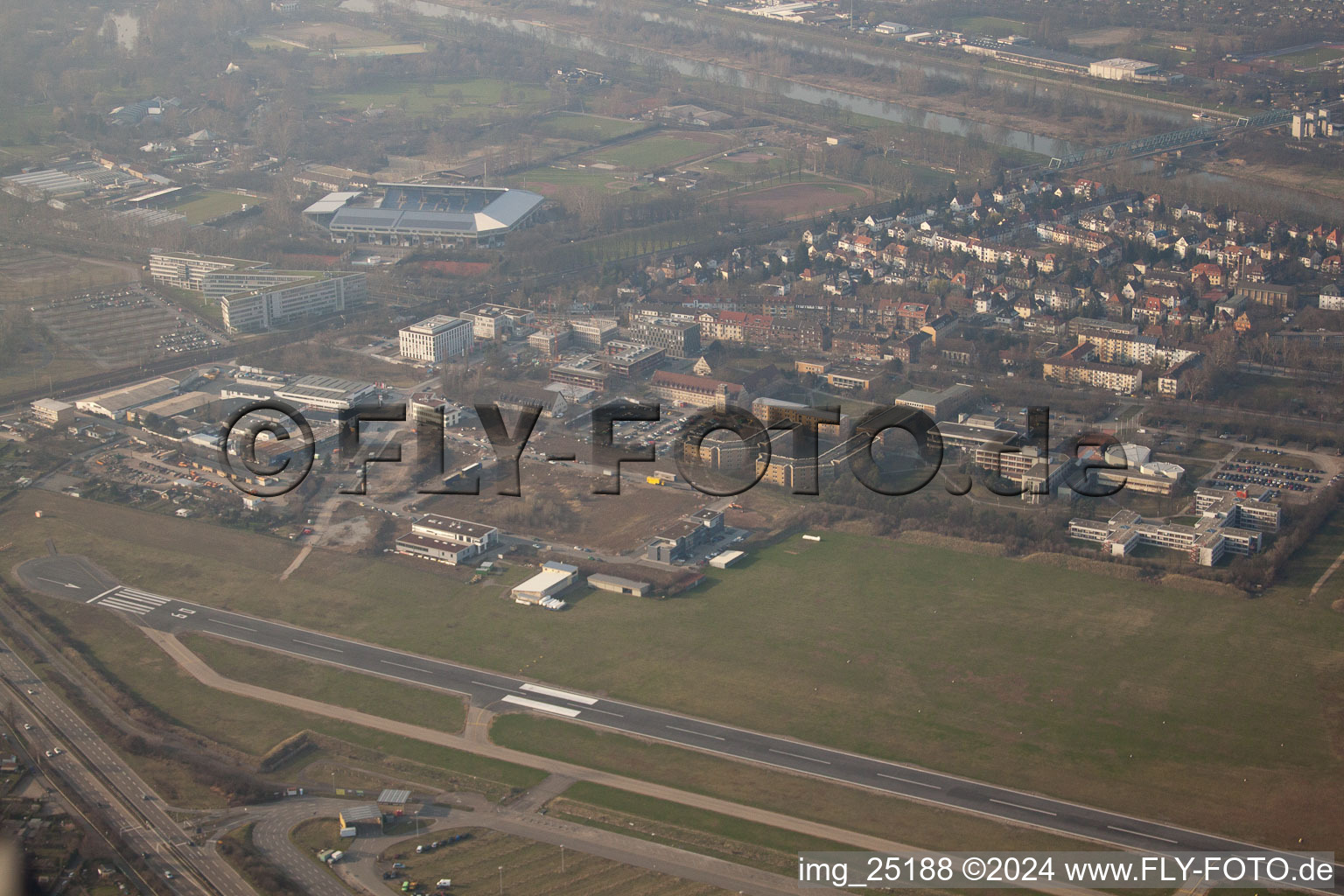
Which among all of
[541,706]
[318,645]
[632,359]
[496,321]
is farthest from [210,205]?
[541,706]

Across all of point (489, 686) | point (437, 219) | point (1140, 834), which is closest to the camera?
point (1140, 834)

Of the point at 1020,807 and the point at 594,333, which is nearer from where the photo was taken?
the point at 1020,807

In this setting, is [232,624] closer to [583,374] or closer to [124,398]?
[124,398]

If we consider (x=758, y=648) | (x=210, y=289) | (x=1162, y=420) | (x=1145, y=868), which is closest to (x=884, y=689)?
(x=758, y=648)

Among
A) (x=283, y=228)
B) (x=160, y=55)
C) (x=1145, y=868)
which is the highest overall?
(x=160, y=55)

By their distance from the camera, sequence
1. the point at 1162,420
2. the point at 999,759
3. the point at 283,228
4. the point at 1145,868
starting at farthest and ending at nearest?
1. the point at 283,228
2. the point at 1162,420
3. the point at 999,759
4. the point at 1145,868

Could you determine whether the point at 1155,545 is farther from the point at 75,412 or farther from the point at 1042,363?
the point at 75,412

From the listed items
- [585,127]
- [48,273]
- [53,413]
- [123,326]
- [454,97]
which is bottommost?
[53,413]

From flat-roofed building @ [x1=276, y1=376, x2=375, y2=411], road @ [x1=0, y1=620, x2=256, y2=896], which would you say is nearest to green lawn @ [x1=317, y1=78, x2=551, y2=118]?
flat-roofed building @ [x1=276, y1=376, x2=375, y2=411]
